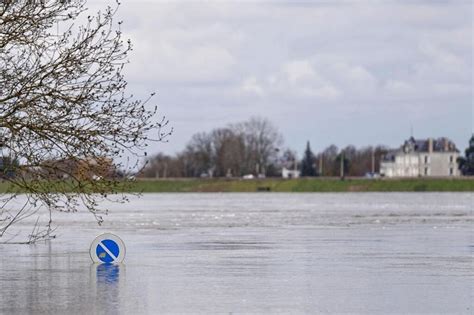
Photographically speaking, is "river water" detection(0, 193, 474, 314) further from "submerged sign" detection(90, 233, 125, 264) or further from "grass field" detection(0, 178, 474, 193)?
"grass field" detection(0, 178, 474, 193)

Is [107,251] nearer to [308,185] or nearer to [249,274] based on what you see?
[249,274]

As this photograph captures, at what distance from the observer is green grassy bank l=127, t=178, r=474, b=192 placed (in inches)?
6703

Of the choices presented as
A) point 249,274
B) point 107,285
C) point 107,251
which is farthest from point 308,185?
point 107,285

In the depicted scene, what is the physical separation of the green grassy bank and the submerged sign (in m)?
138

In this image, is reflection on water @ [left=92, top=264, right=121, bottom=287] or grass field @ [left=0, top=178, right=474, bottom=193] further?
grass field @ [left=0, top=178, right=474, bottom=193]

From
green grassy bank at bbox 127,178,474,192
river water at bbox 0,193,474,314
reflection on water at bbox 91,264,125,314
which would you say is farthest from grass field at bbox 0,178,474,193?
reflection on water at bbox 91,264,125,314

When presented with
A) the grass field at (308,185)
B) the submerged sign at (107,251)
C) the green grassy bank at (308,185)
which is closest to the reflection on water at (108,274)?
the submerged sign at (107,251)

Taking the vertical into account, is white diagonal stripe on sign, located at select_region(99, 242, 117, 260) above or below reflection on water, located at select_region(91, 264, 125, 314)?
above

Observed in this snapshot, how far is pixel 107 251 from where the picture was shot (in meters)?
26.8

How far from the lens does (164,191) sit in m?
180

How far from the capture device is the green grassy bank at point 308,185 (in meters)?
170

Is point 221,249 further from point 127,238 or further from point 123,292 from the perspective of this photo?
point 123,292

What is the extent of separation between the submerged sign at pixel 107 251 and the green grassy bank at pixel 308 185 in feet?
454

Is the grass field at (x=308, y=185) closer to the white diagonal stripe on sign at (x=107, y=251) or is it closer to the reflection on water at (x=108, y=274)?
the white diagonal stripe on sign at (x=107, y=251)
